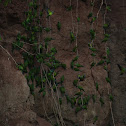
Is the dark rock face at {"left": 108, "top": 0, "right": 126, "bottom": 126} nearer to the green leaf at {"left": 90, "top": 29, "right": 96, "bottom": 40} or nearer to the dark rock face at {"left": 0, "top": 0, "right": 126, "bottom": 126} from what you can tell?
the dark rock face at {"left": 0, "top": 0, "right": 126, "bottom": 126}

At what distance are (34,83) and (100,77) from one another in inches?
37.9

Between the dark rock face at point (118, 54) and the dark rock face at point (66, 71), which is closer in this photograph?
the dark rock face at point (66, 71)

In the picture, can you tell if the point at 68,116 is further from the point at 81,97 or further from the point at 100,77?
the point at 100,77

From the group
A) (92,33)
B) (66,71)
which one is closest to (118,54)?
(92,33)

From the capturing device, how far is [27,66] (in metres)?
3.06

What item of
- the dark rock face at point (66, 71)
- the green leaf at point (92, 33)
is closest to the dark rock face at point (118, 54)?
the dark rock face at point (66, 71)

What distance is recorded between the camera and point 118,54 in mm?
3355

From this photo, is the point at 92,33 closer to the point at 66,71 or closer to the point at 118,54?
the point at 118,54

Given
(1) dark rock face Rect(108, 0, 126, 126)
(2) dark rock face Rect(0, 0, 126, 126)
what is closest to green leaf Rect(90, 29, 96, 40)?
(2) dark rock face Rect(0, 0, 126, 126)

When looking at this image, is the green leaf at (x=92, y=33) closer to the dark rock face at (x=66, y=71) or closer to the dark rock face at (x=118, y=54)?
the dark rock face at (x=66, y=71)

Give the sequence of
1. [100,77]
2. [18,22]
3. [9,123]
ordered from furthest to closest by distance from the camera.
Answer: [100,77] → [18,22] → [9,123]

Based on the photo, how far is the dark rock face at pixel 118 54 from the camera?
331cm

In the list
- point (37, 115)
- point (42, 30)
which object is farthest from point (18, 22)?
point (37, 115)

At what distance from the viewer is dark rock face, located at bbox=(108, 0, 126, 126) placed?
10.8 feet
